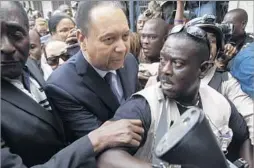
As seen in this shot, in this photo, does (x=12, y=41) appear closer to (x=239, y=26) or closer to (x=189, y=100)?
(x=189, y=100)

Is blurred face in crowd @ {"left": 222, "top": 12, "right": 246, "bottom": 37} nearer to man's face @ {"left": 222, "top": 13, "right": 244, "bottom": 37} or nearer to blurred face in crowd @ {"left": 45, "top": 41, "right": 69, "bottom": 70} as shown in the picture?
man's face @ {"left": 222, "top": 13, "right": 244, "bottom": 37}

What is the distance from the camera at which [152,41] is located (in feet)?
8.14

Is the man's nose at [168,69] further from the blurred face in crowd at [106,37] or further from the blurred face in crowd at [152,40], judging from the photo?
the blurred face in crowd at [152,40]

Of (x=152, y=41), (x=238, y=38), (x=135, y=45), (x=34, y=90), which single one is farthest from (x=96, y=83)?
(x=238, y=38)

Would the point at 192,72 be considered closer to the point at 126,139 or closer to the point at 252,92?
the point at 126,139

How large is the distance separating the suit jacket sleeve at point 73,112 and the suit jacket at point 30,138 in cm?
7

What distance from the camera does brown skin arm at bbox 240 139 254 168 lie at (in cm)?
151

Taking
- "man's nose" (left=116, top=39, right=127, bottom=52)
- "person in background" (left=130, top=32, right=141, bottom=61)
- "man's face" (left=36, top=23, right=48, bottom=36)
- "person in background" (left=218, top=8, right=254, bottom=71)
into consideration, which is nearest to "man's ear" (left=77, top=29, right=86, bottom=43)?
"man's nose" (left=116, top=39, right=127, bottom=52)

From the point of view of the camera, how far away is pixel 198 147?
0.85 meters

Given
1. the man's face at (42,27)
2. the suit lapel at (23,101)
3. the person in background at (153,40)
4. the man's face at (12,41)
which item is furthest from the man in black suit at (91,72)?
the man's face at (42,27)

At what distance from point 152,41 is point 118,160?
1.52 metres

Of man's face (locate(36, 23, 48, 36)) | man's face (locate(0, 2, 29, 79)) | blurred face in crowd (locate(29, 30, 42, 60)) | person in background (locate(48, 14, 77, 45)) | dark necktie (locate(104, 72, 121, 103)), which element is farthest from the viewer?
man's face (locate(36, 23, 48, 36))

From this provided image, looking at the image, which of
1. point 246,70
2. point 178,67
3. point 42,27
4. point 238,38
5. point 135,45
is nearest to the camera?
point 178,67

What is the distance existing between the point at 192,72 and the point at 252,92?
0.56m
